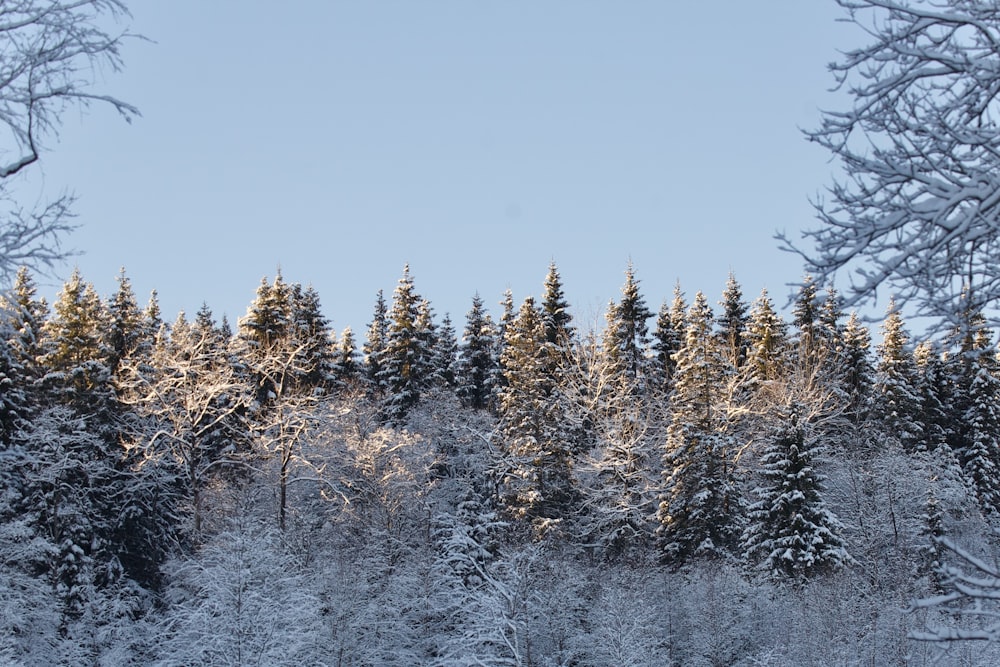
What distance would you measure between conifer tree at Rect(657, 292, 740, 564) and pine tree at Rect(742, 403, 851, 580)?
4.78ft

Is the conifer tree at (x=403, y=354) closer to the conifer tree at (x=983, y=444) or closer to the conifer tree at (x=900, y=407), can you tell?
the conifer tree at (x=900, y=407)

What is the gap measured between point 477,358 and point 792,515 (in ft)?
85.9

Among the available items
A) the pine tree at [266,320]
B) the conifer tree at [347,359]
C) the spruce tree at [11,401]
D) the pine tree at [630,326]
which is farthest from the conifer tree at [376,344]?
the spruce tree at [11,401]

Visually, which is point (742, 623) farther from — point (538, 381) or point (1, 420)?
point (1, 420)

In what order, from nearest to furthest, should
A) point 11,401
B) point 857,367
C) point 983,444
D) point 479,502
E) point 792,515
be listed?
point 792,515, point 11,401, point 479,502, point 983,444, point 857,367

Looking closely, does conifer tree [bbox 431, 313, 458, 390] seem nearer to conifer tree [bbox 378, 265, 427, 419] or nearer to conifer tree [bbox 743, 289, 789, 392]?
conifer tree [bbox 378, 265, 427, 419]

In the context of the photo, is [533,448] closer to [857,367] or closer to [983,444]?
[857,367]

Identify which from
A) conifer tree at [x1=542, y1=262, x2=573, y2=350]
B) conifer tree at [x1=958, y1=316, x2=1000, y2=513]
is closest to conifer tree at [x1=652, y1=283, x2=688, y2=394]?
conifer tree at [x1=542, y1=262, x2=573, y2=350]

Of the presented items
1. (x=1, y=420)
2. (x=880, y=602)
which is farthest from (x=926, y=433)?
(x=1, y=420)

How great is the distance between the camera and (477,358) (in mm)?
52844

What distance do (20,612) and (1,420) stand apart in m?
9.12

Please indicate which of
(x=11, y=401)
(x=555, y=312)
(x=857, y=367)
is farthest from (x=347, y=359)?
(x=857, y=367)

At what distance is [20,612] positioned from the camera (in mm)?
25703

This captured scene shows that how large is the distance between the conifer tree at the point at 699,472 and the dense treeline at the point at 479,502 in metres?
0.13
